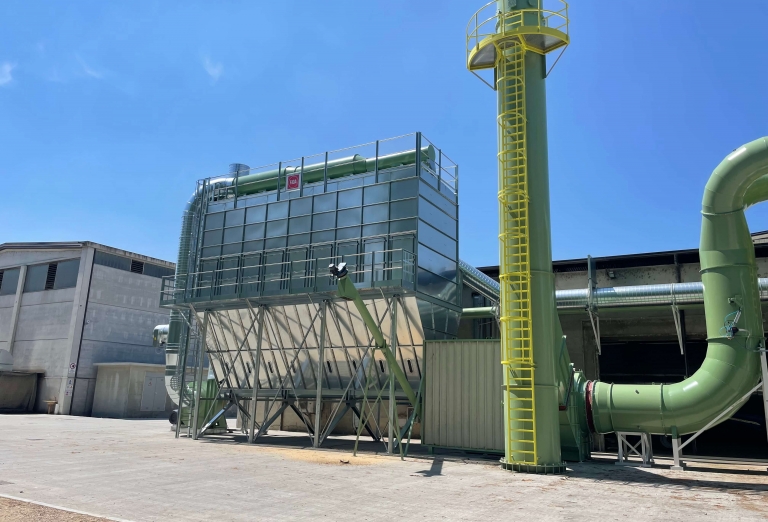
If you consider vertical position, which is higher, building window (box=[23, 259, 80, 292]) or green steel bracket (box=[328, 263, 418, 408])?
building window (box=[23, 259, 80, 292])

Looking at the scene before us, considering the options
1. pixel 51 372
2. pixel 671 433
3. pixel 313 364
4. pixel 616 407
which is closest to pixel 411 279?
pixel 313 364

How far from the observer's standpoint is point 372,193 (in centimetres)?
2047

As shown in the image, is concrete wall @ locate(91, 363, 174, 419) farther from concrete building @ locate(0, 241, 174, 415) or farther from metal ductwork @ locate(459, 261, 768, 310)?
metal ductwork @ locate(459, 261, 768, 310)

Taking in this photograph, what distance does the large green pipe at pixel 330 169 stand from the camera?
20.6 m

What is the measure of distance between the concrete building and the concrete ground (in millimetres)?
23257

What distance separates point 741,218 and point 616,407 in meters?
5.95

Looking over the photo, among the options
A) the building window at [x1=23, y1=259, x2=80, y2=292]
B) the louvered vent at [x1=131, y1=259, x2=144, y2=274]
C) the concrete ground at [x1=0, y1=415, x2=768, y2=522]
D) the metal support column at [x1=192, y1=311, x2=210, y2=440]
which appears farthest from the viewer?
the louvered vent at [x1=131, y1=259, x2=144, y2=274]

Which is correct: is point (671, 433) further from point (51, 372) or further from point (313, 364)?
point (51, 372)

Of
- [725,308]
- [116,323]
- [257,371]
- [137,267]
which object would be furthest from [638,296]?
[137,267]

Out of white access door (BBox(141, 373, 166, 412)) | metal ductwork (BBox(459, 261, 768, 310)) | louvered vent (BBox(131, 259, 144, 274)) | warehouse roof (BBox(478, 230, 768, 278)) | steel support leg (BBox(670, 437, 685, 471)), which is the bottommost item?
steel support leg (BBox(670, 437, 685, 471))

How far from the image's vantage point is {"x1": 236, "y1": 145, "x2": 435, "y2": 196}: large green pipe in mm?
20608

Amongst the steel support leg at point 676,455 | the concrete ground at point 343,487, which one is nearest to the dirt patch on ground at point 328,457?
the concrete ground at point 343,487

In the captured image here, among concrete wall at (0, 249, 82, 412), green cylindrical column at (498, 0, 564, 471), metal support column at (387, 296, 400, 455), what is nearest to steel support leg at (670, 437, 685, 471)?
green cylindrical column at (498, 0, 564, 471)

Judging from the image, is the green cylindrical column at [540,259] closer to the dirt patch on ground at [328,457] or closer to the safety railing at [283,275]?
the dirt patch on ground at [328,457]
